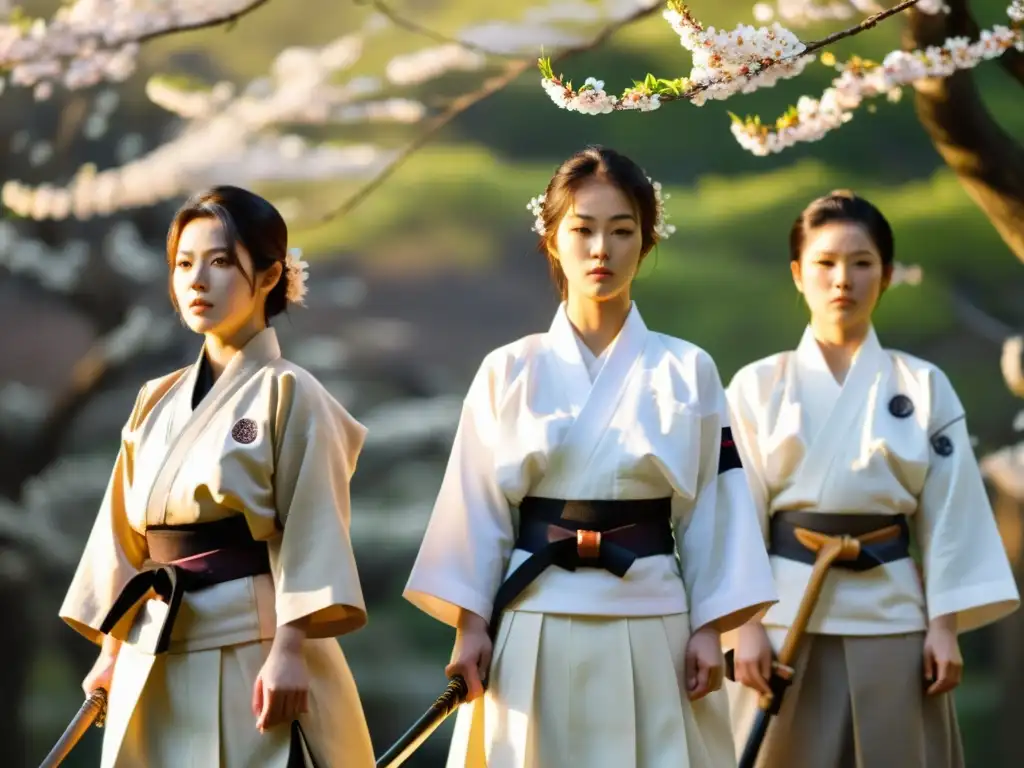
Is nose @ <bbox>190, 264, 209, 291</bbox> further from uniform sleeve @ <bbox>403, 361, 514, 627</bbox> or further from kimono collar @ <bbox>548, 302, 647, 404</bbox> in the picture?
kimono collar @ <bbox>548, 302, 647, 404</bbox>

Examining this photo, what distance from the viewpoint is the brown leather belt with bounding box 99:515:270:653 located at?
3178 millimetres

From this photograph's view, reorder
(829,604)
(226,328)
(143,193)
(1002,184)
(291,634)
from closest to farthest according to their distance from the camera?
1. (291,634)
2. (226,328)
3. (829,604)
4. (1002,184)
5. (143,193)

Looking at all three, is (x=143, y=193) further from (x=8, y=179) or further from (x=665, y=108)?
(x=665, y=108)

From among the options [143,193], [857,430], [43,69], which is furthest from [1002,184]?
[43,69]

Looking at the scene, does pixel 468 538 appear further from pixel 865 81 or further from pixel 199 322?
pixel 865 81

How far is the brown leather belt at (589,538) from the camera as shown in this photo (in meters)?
3.16

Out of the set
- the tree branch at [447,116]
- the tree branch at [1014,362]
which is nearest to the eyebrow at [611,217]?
the tree branch at [447,116]

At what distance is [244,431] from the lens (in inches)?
127

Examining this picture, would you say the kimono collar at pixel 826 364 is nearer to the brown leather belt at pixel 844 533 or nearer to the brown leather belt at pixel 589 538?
the brown leather belt at pixel 844 533

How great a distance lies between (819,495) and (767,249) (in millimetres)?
1602

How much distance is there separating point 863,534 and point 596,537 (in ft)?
3.37

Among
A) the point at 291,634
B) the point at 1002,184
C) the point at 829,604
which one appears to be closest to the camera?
the point at 291,634

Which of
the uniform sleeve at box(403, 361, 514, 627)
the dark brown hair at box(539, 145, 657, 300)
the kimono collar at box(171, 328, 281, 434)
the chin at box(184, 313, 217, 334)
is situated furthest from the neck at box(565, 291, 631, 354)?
the chin at box(184, 313, 217, 334)

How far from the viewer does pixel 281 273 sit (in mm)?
3465
